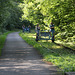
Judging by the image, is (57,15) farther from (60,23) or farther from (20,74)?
(20,74)

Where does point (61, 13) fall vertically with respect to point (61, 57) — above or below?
above

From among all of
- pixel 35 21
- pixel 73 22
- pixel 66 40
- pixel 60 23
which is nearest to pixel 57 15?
pixel 60 23

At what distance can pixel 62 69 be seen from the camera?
24.4 ft

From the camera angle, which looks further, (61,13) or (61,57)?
(61,13)

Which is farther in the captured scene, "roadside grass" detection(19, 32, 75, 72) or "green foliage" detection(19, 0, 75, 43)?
"green foliage" detection(19, 0, 75, 43)

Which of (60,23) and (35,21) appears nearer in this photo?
(60,23)

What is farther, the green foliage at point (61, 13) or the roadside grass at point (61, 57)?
the green foliage at point (61, 13)

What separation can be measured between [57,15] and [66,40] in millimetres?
3466

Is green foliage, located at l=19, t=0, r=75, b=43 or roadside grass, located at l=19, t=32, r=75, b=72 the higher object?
green foliage, located at l=19, t=0, r=75, b=43

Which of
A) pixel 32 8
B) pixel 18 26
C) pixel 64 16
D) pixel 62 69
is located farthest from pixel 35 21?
pixel 18 26

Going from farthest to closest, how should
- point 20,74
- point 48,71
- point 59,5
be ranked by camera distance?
1. point 59,5
2. point 48,71
3. point 20,74

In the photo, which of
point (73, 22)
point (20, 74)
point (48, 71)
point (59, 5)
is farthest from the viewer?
point (73, 22)

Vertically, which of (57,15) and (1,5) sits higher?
(1,5)

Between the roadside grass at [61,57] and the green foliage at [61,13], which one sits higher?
the green foliage at [61,13]
